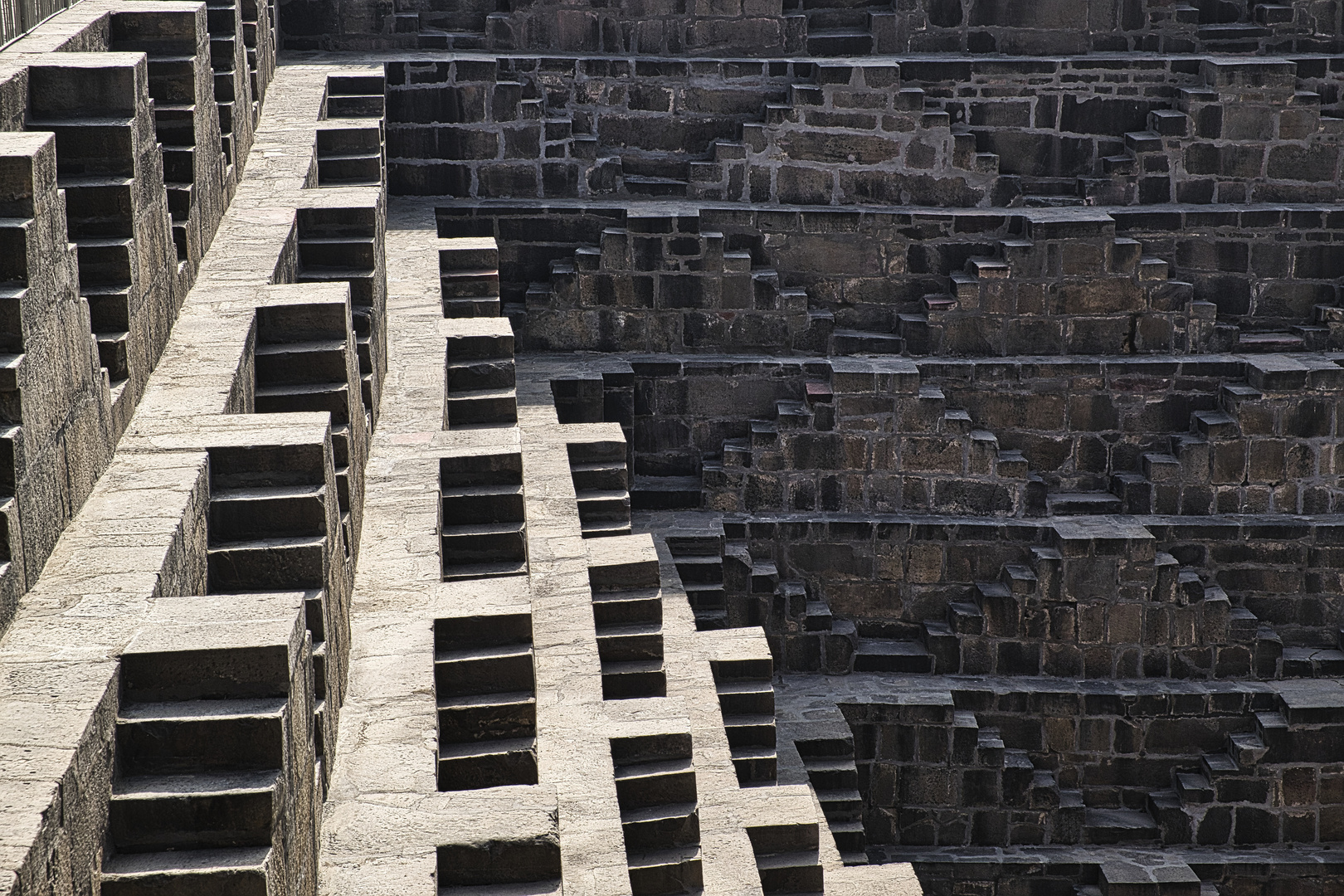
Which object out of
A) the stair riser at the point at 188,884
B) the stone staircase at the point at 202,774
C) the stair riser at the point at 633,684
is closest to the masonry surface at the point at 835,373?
the stair riser at the point at 633,684

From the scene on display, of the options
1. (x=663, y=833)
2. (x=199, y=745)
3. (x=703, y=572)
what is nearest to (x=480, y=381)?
(x=703, y=572)

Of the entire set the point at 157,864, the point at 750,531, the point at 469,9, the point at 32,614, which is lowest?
the point at 750,531

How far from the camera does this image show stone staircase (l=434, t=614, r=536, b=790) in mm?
6324

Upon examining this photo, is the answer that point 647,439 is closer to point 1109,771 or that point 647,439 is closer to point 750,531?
point 750,531

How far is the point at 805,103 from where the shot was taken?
41.0ft

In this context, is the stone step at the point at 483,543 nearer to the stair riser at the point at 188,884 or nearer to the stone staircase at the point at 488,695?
the stone staircase at the point at 488,695

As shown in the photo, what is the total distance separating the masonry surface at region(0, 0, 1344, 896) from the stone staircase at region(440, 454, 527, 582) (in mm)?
22

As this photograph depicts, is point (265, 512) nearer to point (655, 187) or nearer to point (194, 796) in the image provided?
point (194, 796)

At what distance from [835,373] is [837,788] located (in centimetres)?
283

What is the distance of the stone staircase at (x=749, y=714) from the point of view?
30.0 ft

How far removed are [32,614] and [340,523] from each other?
1882 millimetres

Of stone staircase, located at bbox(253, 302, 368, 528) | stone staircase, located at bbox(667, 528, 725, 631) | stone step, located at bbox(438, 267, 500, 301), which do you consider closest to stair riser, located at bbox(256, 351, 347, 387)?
stone staircase, located at bbox(253, 302, 368, 528)

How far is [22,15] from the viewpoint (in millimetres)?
7625

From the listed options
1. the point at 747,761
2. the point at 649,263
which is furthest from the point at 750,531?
the point at 747,761
